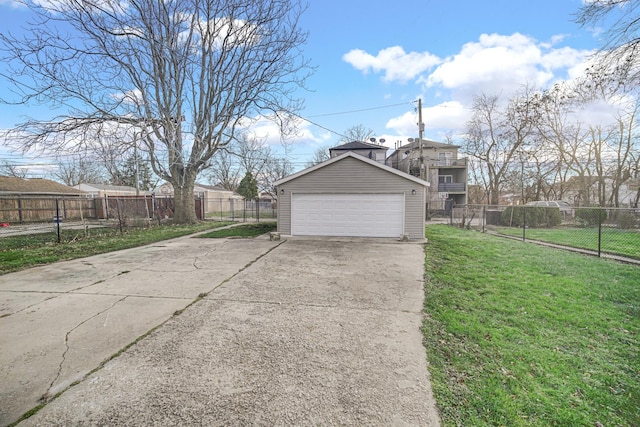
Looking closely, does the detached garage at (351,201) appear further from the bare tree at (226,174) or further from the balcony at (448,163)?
the bare tree at (226,174)

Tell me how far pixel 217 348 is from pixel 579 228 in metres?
18.3

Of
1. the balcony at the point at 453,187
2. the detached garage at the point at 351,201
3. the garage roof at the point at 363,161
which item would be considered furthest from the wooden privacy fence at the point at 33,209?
the balcony at the point at 453,187

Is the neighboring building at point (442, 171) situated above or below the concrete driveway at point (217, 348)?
above

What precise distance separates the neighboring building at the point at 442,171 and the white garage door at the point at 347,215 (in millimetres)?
15569

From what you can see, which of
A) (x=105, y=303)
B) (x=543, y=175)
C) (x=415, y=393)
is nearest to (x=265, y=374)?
(x=415, y=393)

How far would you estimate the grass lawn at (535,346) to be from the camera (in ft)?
7.25

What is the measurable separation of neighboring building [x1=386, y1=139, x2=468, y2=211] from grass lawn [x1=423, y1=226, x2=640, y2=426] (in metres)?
20.5

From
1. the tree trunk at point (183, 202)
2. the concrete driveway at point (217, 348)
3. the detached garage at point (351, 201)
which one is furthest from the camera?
the tree trunk at point (183, 202)

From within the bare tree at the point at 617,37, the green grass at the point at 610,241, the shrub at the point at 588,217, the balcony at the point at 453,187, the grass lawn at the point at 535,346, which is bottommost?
the grass lawn at the point at 535,346

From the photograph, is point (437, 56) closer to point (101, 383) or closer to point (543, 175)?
point (101, 383)

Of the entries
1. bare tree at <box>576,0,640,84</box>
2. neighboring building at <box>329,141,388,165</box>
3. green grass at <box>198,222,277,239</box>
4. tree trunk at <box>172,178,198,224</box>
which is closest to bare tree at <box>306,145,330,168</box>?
neighboring building at <box>329,141,388,165</box>

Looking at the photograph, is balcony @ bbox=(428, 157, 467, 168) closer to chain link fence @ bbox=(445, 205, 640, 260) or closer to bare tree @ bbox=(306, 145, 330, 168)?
chain link fence @ bbox=(445, 205, 640, 260)

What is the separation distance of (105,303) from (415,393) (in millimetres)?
4444

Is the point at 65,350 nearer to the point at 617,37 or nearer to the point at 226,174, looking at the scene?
the point at 617,37
